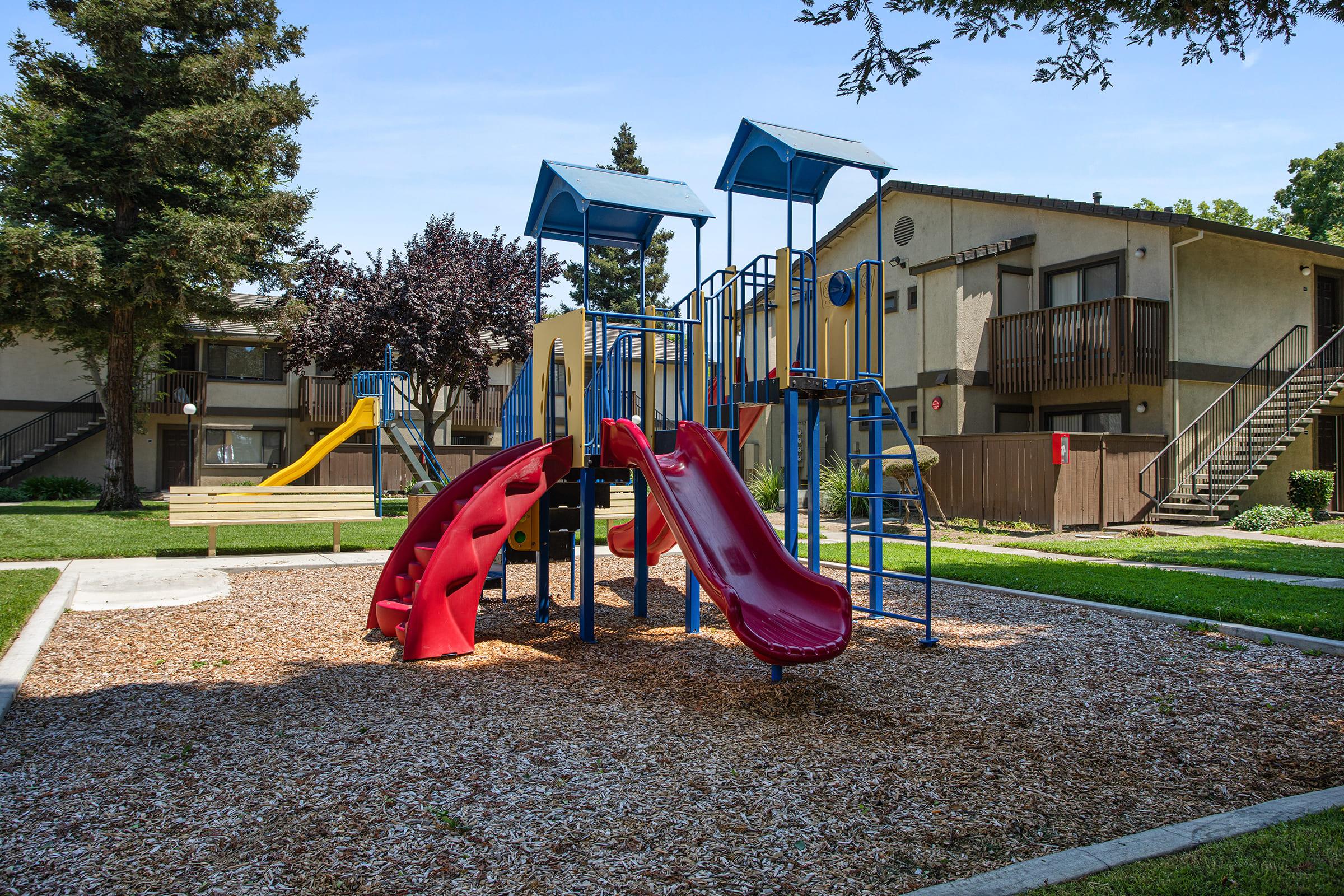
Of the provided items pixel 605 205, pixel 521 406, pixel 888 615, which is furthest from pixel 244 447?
pixel 888 615

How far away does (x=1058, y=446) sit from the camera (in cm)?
1647

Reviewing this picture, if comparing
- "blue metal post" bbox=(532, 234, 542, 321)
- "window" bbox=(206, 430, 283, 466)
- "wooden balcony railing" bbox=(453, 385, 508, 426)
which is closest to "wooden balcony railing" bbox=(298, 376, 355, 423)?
"window" bbox=(206, 430, 283, 466)

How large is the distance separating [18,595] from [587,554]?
5.90 m

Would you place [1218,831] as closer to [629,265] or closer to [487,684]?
[487,684]

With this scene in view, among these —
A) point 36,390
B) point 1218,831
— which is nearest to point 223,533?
point 1218,831

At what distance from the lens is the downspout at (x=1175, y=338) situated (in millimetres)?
18500

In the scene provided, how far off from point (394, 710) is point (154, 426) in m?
31.1

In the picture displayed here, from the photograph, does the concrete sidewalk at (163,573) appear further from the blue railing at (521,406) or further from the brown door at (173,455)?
the brown door at (173,455)

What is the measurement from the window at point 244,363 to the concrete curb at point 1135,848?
33.1m

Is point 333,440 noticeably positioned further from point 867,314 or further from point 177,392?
point 177,392

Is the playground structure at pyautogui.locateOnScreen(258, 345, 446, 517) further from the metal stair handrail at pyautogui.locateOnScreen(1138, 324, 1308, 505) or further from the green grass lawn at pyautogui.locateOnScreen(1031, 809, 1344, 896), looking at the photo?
the green grass lawn at pyautogui.locateOnScreen(1031, 809, 1344, 896)

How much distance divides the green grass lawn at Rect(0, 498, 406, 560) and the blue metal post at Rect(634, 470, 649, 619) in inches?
268

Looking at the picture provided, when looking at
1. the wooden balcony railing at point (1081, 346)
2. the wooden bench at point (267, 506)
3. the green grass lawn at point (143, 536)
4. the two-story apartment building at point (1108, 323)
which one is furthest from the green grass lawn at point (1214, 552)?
the green grass lawn at point (143, 536)

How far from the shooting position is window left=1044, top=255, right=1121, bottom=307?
1952 cm
